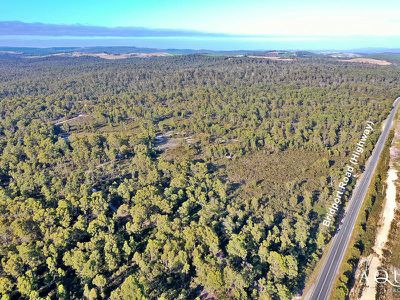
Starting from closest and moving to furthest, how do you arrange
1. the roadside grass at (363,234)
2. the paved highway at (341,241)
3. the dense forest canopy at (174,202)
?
the roadside grass at (363,234)
the paved highway at (341,241)
the dense forest canopy at (174,202)

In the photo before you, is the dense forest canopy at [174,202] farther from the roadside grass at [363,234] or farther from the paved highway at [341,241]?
the roadside grass at [363,234]

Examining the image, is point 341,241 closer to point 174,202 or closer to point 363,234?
point 363,234

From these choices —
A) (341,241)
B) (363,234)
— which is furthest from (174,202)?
(363,234)

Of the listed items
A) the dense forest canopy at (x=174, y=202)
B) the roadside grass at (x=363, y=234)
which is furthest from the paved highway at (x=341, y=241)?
the dense forest canopy at (x=174, y=202)

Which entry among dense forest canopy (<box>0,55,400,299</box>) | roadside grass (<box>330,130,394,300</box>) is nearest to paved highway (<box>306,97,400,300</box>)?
roadside grass (<box>330,130,394,300</box>)

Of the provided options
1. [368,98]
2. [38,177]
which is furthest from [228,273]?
[368,98]

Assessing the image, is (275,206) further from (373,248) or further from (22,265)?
(22,265)
